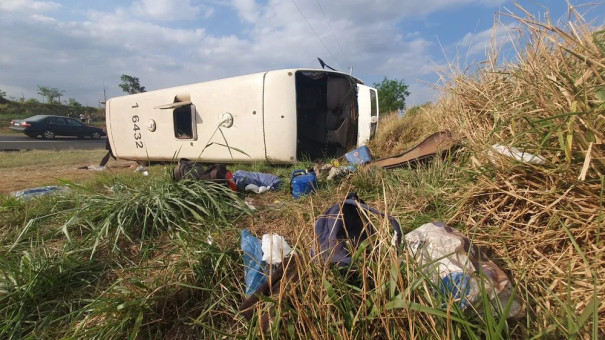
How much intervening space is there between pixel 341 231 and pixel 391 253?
42 cm

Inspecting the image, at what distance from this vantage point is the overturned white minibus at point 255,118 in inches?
170

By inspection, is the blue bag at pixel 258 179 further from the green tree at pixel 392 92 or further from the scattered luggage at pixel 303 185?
the green tree at pixel 392 92

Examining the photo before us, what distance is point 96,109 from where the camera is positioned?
122 ft

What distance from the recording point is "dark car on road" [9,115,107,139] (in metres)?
17.0

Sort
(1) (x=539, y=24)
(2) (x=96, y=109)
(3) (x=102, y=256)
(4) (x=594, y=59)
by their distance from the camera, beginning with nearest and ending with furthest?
(4) (x=594, y=59) → (1) (x=539, y=24) → (3) (x=102, y=256) → (2) (x=96, y=109)

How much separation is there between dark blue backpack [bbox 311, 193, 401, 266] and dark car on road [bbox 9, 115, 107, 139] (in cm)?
2286

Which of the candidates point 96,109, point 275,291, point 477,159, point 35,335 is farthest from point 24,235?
point 96,109

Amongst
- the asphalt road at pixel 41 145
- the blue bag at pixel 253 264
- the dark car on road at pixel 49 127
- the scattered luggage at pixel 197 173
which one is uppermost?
the dark car on road at pixel 49 127

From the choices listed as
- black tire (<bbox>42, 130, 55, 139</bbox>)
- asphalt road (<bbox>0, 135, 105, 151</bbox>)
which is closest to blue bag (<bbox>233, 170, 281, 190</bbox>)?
asphalt road (<bbox>0, 135, 105, 151</bbox>)

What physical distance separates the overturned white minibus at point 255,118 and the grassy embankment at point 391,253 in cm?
237

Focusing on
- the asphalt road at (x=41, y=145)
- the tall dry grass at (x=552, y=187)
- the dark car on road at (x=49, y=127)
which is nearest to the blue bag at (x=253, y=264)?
the tall dry grass at (x=552, y=187)

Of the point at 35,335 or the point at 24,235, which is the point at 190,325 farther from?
the point at 24,235

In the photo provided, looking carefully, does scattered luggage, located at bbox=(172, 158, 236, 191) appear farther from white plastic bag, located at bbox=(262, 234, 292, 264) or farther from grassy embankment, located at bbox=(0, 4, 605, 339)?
white plastic bag, located at bbox=(262, 234, 292, 264)

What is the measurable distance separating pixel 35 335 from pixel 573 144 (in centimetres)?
244
